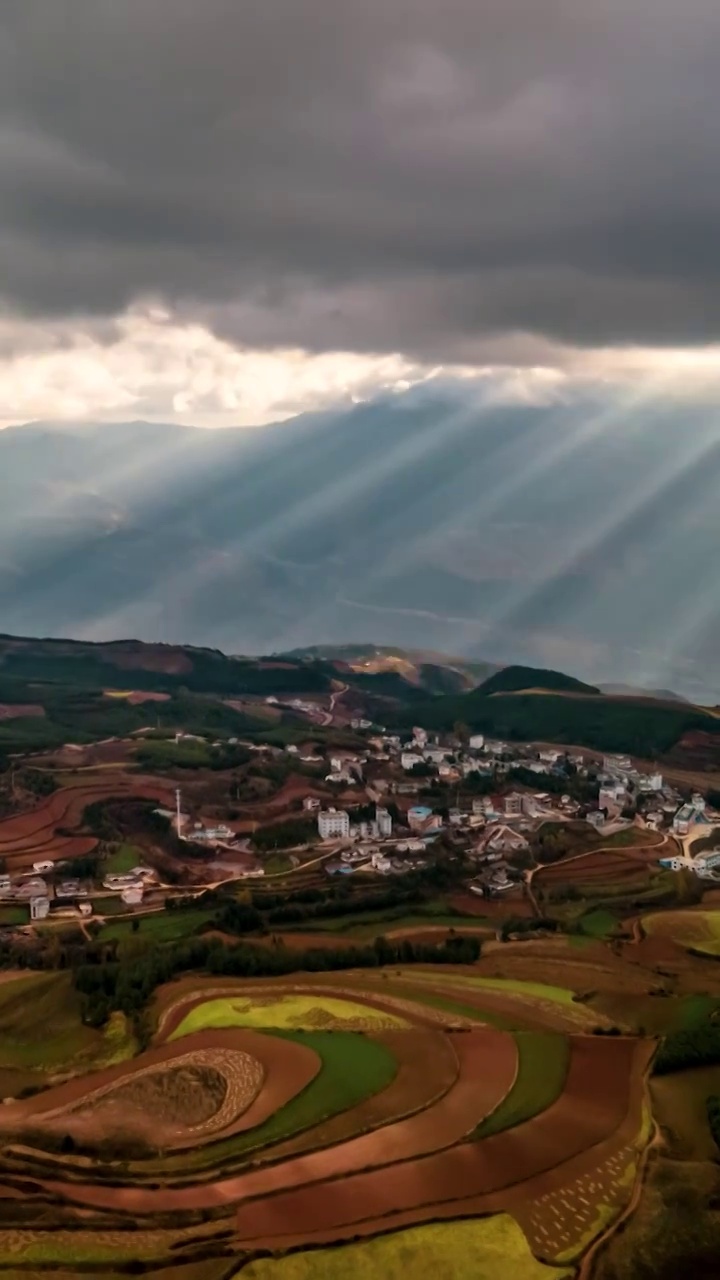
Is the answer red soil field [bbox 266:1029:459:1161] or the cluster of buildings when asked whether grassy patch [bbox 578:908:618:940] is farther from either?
the cluster of buildings

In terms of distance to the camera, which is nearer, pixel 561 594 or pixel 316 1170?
pixel 316 1170

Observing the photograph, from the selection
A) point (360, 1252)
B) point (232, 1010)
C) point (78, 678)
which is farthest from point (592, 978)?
point (78, 678)

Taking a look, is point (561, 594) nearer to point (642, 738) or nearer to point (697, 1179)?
point (642, 738)

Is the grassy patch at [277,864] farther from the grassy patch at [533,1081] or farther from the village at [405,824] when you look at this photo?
the grassy patch at [533,1081]

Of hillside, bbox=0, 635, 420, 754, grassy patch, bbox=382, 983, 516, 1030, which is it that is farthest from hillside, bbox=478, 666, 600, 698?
grassy patch, bbox=382, 983, 516, 1030

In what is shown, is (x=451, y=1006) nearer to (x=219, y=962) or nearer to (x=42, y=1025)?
(x=219, y=962)

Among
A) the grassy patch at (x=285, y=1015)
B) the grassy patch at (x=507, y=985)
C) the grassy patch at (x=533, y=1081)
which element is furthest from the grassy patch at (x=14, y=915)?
the grassy patch at (x=533, y=1081)
